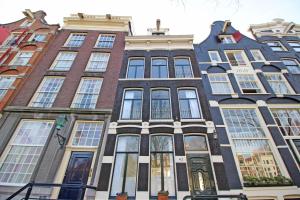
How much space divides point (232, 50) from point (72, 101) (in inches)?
500

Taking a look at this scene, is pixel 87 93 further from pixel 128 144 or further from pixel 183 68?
pixel 183 68

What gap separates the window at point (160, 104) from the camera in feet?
36.5

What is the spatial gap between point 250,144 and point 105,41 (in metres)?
14.1

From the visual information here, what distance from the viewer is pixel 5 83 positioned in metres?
13.3

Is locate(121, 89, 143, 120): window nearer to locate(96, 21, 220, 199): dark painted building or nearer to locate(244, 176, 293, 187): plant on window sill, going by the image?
locate(96, 21, 220, 199): dark painted building

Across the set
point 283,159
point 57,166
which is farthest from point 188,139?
point 57,166

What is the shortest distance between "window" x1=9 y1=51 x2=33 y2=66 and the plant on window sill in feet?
55.5

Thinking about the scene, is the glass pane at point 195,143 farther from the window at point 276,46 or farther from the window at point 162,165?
the window at point 276,46

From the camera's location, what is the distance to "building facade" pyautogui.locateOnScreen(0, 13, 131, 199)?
937 centimetres

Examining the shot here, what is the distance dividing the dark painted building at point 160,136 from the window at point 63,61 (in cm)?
464

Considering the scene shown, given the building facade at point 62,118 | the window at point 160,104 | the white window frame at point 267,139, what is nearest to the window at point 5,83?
the building facade at point 62,118

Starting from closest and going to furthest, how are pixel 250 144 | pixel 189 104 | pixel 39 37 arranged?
pixel 250 144, pixel 189 104, pixel 39 37

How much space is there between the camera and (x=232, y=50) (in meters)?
14.8

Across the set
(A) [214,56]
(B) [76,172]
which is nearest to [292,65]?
(A) [214,56]
